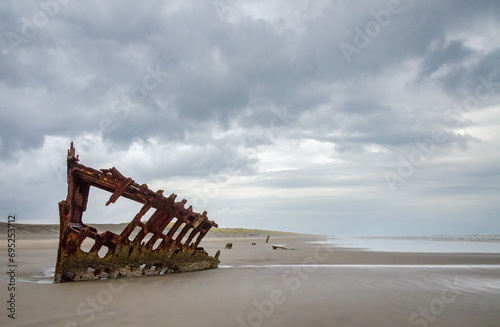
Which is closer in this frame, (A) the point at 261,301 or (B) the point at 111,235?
(A) the point at 261,301

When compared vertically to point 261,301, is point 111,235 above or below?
above

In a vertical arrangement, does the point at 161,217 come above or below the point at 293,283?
above

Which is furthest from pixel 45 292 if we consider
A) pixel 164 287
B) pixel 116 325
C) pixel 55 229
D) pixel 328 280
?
pixel 55 229

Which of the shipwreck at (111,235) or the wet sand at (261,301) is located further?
the shipwreck at (111,235)

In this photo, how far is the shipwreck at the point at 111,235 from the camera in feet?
24.8

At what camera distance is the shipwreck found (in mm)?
7552

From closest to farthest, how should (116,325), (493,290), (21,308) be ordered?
1. (116,325)
2. (21,308)
3. (493,290)

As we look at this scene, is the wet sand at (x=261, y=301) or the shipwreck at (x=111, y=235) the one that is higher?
the shipwreck at (x=111, y=235)

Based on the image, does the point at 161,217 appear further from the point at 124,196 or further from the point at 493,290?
the point at 493,290

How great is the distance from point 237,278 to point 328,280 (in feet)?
7.28

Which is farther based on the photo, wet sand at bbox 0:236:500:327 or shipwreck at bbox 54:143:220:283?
shipwreck at bbox 54:143:220:283

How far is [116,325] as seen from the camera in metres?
4.48

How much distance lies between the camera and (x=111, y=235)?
8094 millimetres

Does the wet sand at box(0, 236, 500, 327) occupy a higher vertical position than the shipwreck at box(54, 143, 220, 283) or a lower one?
lower
